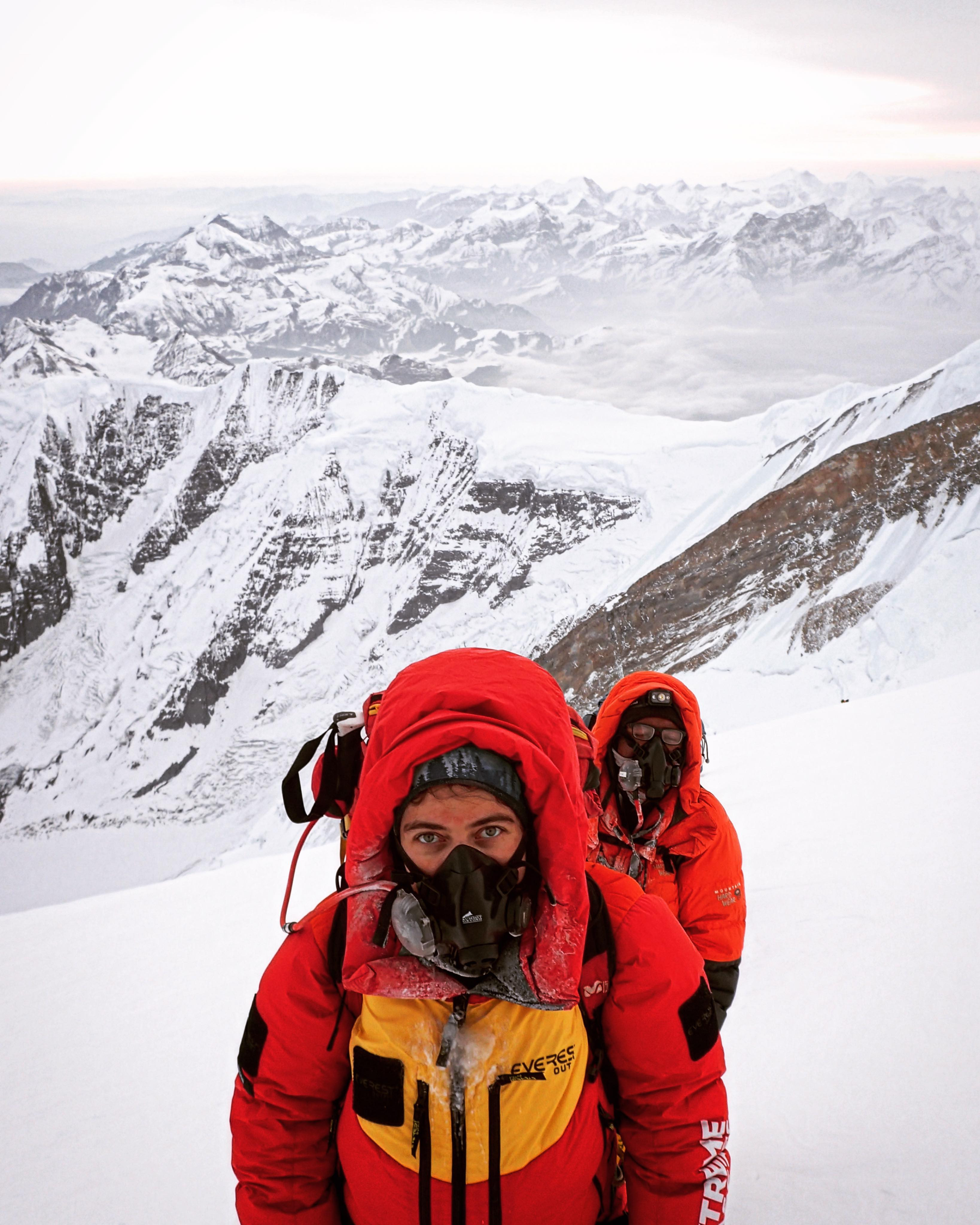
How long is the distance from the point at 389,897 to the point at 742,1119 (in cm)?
191

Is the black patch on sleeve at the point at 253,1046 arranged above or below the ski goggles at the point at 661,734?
below

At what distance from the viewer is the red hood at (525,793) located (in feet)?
5.57

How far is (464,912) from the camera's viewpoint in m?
1.68

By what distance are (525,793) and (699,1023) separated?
0.69 meters

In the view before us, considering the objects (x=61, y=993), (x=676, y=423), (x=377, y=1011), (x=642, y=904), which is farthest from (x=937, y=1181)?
(x=676, y=423)

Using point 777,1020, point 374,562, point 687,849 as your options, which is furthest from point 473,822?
point 374,562

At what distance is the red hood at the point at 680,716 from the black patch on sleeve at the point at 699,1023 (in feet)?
3.56

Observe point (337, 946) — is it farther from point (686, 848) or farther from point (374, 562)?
point (374, 562)

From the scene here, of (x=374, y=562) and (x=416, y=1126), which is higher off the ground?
(x=374, y=562)

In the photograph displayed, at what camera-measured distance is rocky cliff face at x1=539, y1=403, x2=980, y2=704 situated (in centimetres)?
2483

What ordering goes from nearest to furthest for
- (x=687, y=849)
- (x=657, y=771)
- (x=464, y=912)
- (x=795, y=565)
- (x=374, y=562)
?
(x=464, y=912) < (x=687, y=849) < (x=657, y=771) < (x=795, y=565) < (x=374, y=562)

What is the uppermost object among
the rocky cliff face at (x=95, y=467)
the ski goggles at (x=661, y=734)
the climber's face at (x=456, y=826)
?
the rocky cliff face at (x=95, y=467)

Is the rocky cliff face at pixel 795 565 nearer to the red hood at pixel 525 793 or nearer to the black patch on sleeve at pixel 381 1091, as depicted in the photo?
the red hood at pixel 525 793

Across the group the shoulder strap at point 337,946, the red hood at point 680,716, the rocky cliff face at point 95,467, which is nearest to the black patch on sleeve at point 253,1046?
the shoulder strap at point 337,946
